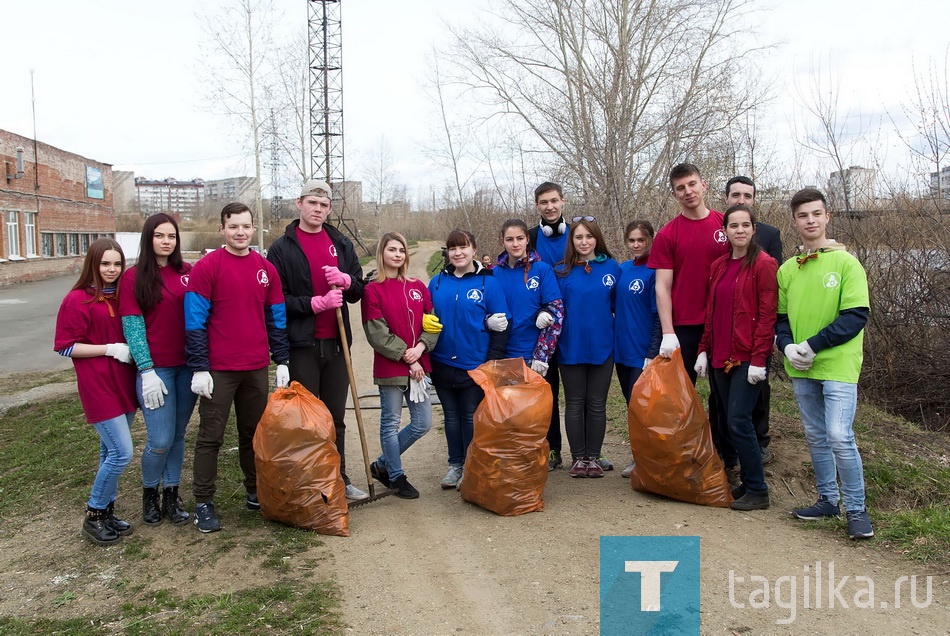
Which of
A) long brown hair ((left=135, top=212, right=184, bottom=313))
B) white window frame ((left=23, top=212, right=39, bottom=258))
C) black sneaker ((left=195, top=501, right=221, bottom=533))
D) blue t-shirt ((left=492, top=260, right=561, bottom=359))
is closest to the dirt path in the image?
black sneaker ((left=195, top=501, right=221, bottom=533))

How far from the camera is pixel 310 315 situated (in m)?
4.35

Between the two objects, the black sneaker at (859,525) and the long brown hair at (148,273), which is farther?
the long brown hair at (148,273)

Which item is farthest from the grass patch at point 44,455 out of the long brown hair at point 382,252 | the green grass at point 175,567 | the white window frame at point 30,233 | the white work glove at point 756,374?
the white window frame at point 30,233

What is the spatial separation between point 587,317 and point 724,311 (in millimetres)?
864

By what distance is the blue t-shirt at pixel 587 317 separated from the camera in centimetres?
459

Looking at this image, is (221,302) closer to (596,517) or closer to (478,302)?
(478,302)

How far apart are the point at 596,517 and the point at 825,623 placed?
140 cm

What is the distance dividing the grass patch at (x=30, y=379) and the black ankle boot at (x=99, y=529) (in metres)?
6.59

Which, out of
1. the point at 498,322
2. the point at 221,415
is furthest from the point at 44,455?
the point at 498,322

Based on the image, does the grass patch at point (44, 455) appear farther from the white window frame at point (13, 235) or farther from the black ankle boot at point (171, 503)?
the white window frame at point (13, 235)

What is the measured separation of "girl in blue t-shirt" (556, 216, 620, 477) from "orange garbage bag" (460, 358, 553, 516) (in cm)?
51

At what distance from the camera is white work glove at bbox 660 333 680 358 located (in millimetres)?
4258

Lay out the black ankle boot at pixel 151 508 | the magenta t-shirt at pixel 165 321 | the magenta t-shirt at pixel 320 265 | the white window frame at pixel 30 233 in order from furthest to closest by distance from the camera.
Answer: the white window frame at pixel 30 233, the magenta t-shirt at pixel 320 265, the black ankle boot at pixel 151 508, the magenta t-shirt at pixel 165 321

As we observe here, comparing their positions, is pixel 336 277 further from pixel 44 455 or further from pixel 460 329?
pixel 44 455
